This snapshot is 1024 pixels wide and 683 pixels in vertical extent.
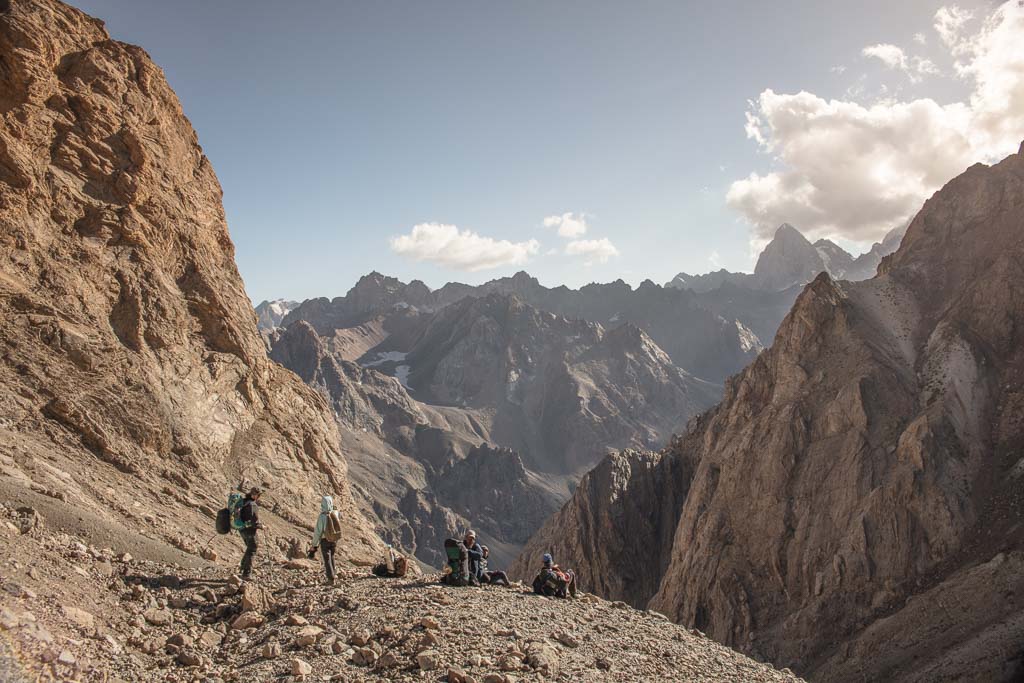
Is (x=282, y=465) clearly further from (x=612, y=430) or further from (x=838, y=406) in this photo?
(x=612, y=430)

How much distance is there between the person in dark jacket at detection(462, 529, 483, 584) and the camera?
1684 centimetres

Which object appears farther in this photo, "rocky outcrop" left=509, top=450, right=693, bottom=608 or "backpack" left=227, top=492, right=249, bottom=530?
"rocky outcrop" left=509, top=450, right=693, bottom=608

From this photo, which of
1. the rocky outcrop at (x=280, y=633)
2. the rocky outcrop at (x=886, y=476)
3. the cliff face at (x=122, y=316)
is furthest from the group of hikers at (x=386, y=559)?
the rocky outcrop at (x=886, y=476)

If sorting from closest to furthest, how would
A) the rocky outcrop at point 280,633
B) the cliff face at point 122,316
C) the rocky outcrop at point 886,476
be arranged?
the rocky outcrop at point 280,633 < the cliff face at point 122,316 < the rocky outcrop at point 886,476

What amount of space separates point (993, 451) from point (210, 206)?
38.8 metres

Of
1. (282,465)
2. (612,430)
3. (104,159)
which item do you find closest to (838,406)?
(282,465)

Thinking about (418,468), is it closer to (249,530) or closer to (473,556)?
(473,556)

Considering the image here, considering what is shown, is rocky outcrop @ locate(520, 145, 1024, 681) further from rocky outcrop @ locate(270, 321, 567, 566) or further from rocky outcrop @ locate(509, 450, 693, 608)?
rocky outcrop @ locate(270, 321, 567, 566)

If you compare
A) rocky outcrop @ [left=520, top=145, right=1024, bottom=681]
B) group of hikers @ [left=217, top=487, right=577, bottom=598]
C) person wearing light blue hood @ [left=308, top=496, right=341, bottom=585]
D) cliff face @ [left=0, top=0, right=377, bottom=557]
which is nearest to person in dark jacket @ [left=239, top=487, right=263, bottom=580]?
group of hikers @ [left=217, top=487, right=577, bottom=598]

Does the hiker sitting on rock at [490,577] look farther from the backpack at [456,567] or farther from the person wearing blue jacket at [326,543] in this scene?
the person wearing blue jacket at [326,543]

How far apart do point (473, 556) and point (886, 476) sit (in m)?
26.0

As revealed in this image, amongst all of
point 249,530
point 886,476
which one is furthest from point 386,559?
point 886,476

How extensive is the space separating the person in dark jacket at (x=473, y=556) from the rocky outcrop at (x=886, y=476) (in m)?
15.2

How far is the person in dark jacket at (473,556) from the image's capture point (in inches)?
663
